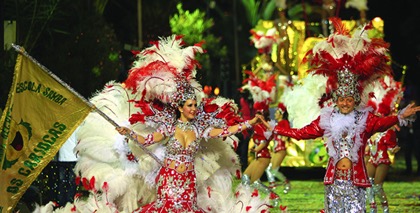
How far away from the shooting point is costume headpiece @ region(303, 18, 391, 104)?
39.7 ft

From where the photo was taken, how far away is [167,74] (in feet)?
39.0

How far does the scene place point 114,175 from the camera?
1276 centimetres

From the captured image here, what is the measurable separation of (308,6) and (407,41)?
19.5 feet

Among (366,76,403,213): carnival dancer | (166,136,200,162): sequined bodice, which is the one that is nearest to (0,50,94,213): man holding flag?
(166,136,200,162): sequined bodice

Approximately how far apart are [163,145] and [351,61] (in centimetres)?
227

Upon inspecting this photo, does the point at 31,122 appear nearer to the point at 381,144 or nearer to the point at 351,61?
the point at 351,61

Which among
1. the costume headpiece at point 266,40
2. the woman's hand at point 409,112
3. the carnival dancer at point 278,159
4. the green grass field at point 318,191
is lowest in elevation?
the green grass field at point 318,191

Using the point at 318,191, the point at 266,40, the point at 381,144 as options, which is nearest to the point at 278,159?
the point at 318,191

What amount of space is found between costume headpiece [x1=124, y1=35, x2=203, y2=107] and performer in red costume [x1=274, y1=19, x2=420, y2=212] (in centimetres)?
111

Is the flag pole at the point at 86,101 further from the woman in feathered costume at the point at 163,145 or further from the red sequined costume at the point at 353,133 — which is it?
the red sequined costume at the point at 353,133

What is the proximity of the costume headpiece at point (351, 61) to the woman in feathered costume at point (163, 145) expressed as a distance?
44.4 inches

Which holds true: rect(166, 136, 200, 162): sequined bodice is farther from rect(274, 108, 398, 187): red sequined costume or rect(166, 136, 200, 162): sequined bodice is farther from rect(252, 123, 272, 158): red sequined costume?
rect(252, 123, 272, 158): red sequined costume

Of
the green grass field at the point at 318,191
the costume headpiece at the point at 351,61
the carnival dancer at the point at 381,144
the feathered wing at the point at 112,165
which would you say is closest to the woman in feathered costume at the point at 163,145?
the feathered wing at the point at 112,165

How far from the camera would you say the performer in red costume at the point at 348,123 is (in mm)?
11969
